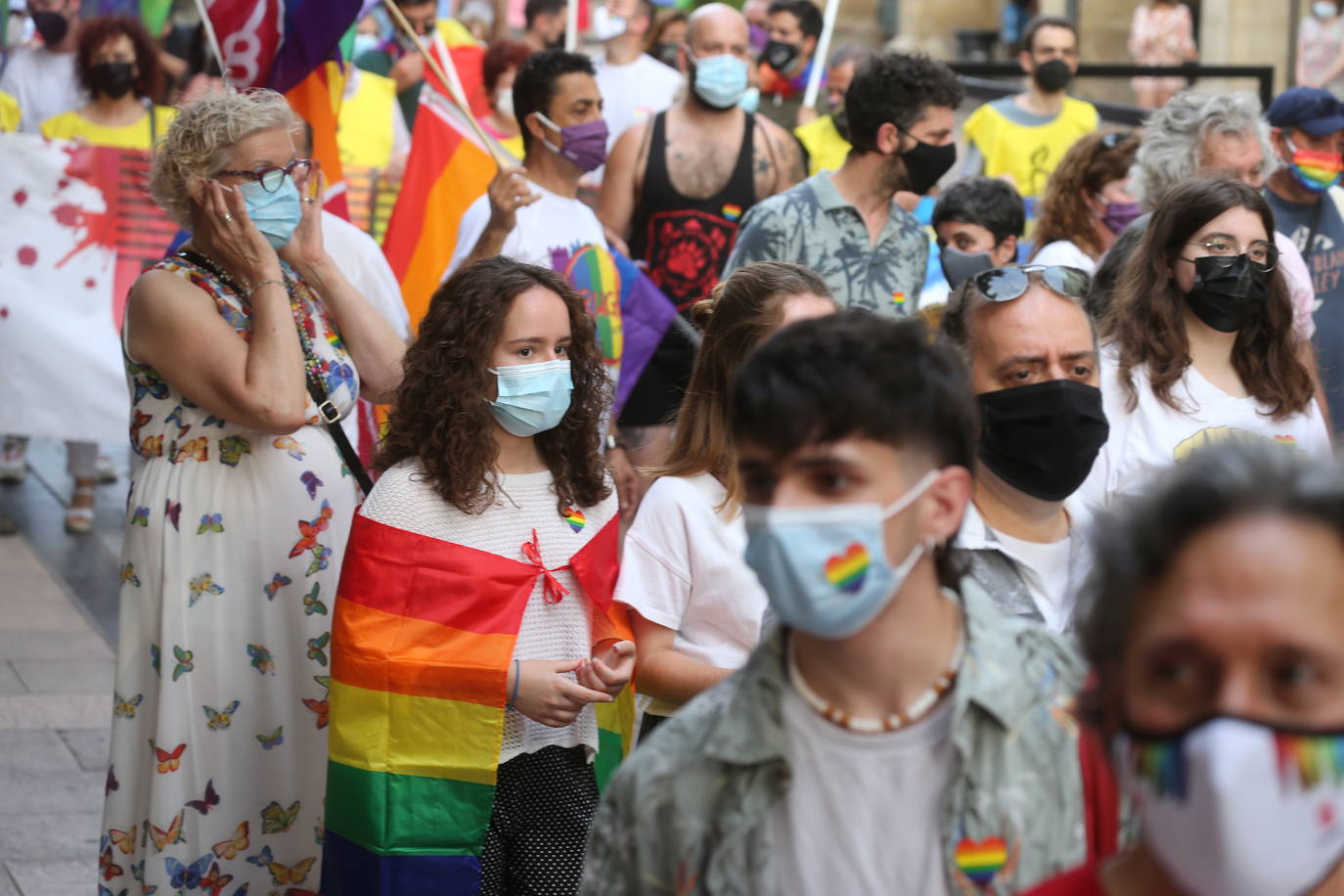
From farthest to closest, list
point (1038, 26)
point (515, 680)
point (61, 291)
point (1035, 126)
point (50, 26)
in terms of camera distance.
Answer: point (1038, 26) → point (50, 26) → point (1035, 126) → point (61, 291) → point (515, 680)

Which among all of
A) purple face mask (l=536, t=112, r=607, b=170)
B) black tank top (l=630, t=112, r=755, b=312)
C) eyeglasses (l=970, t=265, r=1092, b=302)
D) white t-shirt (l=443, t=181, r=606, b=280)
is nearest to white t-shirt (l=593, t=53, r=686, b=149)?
black tank top (l=630, t=112, r=755, b=312)

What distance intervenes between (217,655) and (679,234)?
10.8 ft

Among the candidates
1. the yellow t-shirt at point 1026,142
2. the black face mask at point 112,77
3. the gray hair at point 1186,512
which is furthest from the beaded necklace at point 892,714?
the yellow t-shirt at point 1026,142

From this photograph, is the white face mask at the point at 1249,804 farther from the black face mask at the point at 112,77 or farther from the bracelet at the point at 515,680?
the black face mask at the point at 112,77

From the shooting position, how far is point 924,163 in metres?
6.18

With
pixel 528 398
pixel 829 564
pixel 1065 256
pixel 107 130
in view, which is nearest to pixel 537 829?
pixel 528 398

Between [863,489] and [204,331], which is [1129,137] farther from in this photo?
[863,489]

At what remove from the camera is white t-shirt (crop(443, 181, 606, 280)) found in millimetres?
6316

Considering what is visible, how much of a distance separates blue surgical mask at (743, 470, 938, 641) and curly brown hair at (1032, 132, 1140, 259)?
16.6 ft

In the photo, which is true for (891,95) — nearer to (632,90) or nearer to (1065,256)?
(1065,256)

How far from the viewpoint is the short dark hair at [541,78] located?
6633mm

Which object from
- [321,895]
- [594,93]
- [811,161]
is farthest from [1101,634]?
[811,161]

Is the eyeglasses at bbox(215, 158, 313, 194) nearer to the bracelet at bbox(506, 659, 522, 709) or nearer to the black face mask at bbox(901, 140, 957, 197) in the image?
the bracelet at bbox(506, 659, 522, 709)

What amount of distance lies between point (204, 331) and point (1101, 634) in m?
2.97
